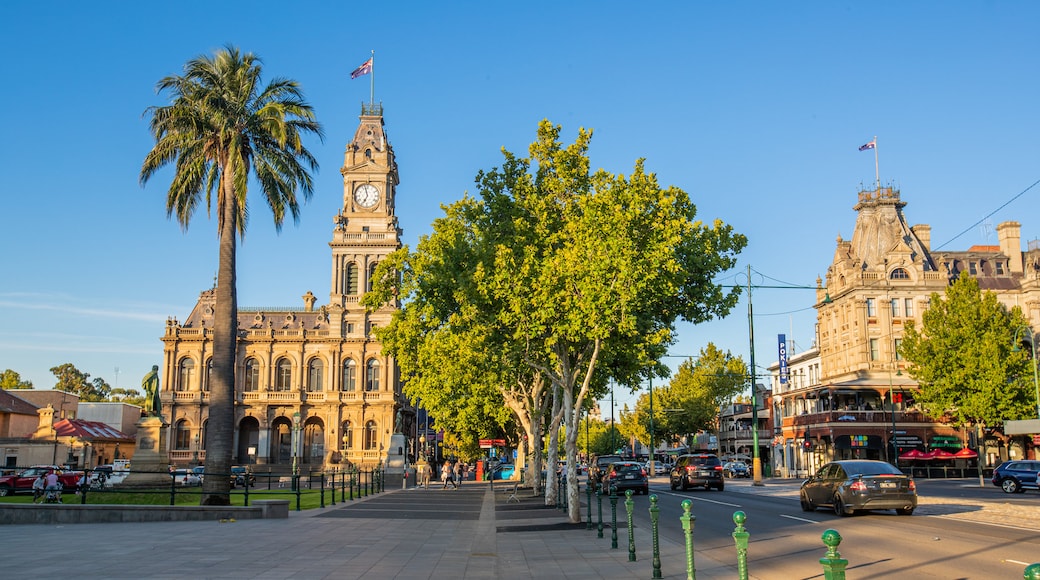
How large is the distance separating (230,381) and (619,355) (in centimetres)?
1239

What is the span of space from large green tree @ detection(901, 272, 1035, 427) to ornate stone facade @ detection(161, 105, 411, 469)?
4714cm

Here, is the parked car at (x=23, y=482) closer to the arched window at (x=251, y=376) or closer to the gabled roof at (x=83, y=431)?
the gabled roof at (x=83, y=431)

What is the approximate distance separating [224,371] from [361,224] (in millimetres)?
58286

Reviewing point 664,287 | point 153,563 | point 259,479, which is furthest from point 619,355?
Result: point 259,479

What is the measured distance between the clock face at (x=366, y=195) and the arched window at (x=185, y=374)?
23.6 m

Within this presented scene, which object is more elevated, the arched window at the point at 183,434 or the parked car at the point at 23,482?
the arched window at the point at 183,434

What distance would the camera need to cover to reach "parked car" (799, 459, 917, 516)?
2105 cm

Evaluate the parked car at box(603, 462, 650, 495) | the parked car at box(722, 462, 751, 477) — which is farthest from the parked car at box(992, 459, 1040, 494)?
the parked car at box(722, 462, 751, 477)

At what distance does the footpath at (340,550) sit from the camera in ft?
41.2

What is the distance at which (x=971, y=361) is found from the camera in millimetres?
54094

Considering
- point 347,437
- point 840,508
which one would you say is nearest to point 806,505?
point 840,508

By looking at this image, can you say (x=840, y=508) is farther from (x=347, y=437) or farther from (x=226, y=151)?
(x=347, y=437)

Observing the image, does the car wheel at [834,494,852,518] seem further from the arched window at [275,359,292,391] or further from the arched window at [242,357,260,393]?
the arched window at [242,357,260,393]

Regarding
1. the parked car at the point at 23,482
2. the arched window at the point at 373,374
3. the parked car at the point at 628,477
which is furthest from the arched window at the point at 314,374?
the parked car at the point at 628,477
